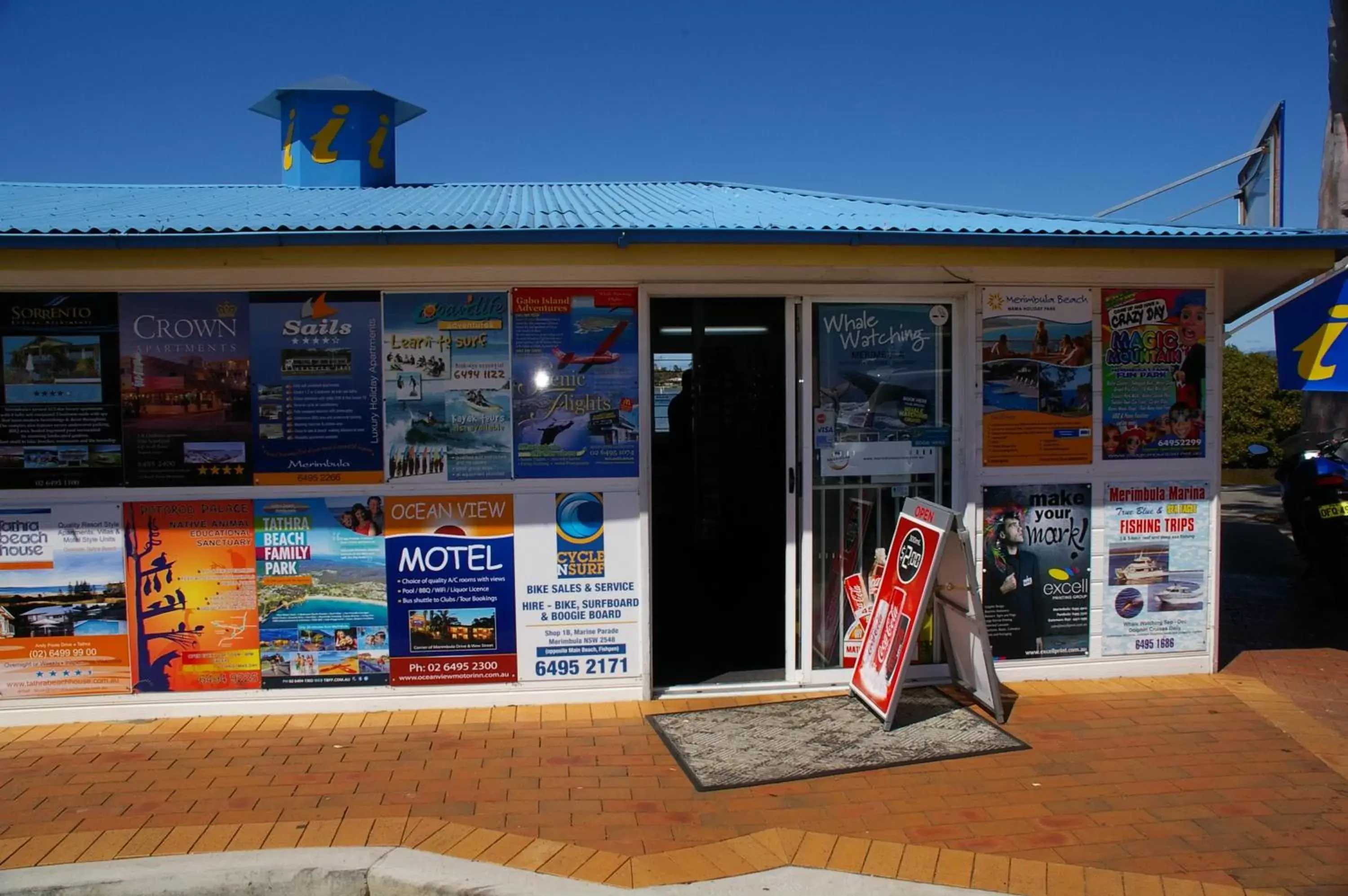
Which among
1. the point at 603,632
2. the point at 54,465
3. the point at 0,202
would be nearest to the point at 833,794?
the point at 603,632

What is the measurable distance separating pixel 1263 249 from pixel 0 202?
8280mm

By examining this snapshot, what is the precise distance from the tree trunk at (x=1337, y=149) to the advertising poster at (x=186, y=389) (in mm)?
11426

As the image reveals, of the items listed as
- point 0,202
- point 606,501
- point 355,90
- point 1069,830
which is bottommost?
point 1069,830

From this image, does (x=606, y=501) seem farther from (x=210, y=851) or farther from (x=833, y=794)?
(x=210, y=851)

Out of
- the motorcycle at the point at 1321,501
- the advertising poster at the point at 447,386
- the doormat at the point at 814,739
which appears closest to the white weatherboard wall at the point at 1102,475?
the doormat at the point at 814,739

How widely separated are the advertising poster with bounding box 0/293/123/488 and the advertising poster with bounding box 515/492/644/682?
239 cm

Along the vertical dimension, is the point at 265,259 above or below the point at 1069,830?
above

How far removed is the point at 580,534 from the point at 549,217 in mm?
1875

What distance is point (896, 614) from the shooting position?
580cm

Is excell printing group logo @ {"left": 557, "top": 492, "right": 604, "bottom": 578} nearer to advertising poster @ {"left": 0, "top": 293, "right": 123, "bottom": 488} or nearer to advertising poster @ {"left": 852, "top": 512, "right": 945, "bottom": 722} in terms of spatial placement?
advertising poster @ {"left": 852, "top": 512, "right": 945, "bottom": 722}

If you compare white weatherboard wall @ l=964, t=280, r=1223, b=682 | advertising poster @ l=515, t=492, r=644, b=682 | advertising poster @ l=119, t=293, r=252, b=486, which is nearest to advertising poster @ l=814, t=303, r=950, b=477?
white weatherboard wall @ l=964, t=280, r=1223, b=682

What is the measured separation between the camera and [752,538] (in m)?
10.0

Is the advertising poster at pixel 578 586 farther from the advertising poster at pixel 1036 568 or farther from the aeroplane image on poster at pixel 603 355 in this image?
the advertising poster at pixel 1036 568

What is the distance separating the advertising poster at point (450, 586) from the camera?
234 inches
